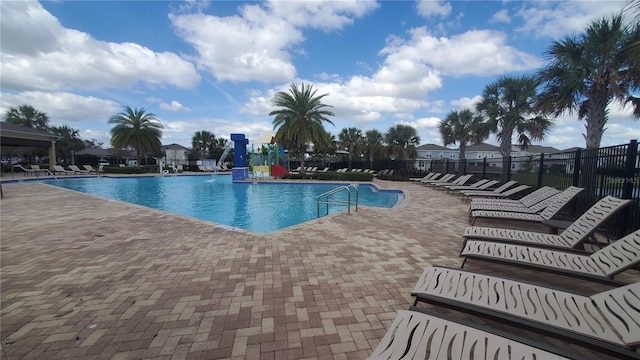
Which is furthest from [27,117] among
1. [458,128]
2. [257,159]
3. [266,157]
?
[458,128]

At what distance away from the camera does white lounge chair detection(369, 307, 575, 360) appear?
161cm

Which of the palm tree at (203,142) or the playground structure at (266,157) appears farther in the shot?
the palm tree at (203,142)

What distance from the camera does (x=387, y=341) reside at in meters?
1.78

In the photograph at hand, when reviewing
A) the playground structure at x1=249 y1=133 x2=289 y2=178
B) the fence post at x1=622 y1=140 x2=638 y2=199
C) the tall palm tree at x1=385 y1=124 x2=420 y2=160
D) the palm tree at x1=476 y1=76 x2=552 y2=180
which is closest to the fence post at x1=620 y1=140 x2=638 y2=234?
the fence post at x1=622 y1=140 x2=638 y2=199

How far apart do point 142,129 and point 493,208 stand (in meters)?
35.0

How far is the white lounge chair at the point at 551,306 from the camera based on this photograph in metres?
1.78

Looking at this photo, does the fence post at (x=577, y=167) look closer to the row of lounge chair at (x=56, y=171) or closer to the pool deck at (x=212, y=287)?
the pool deck at (x=212, y=287)

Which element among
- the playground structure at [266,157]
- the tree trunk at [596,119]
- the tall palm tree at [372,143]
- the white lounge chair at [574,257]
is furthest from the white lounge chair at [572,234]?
the tall palm tree at [372,143]

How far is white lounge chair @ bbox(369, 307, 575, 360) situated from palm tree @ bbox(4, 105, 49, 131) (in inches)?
2059

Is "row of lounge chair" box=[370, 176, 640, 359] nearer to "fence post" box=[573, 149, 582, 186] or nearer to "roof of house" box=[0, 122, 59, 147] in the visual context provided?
"fence post" box=[573, 149, 582, 186]

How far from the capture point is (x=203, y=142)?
151 ft

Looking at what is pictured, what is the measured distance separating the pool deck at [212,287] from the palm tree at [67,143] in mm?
47117

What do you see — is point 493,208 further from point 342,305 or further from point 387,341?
point 387,341

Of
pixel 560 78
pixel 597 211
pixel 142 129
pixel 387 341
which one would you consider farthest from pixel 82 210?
pixel 142 129
